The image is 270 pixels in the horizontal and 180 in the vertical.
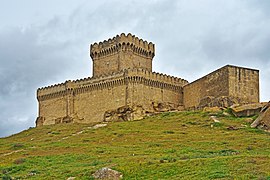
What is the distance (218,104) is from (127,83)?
413 inches

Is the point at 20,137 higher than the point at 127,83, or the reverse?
the point at 127,83

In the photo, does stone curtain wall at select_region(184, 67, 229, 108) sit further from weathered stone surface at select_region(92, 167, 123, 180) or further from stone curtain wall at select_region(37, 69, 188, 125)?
weathered stone surface at select_region(92, 167, 123, 180)

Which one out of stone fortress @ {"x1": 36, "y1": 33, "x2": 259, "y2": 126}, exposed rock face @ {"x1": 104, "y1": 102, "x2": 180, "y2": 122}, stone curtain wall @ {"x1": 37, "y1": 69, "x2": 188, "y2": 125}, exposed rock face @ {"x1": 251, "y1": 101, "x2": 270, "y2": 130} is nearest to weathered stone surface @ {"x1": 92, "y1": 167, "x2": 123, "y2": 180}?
exposed rock face @ {"x1": 251, "y1": 101, "x2": 270, "y2": 130}

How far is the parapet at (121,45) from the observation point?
60812mm

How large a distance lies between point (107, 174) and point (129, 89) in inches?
1265

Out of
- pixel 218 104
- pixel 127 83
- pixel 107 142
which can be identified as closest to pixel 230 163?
pixel 107 142

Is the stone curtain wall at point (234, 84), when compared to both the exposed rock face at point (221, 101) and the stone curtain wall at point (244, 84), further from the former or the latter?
the exposed rock face at point (221, 101)

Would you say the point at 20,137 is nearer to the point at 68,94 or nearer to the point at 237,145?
the point at 68,94

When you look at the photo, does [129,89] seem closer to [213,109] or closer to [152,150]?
[213,109]

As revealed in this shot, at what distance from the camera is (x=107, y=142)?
40.6 meters

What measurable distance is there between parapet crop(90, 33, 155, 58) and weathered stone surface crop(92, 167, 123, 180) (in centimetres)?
3603

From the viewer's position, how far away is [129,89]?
57219 millimetres

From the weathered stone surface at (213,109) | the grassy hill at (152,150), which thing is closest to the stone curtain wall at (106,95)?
the grassy hill at (152,150)

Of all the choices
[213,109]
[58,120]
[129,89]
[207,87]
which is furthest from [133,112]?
[58,120]
